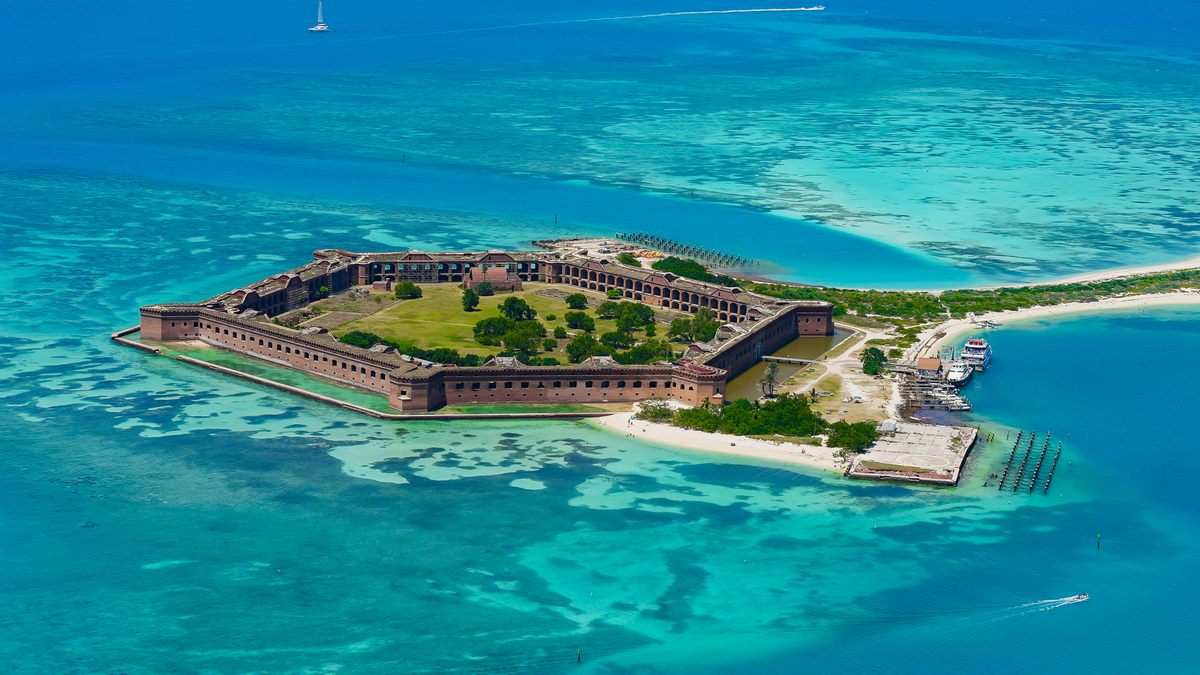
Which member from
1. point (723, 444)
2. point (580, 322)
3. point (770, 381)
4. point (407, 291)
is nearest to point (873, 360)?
point (770, 381)

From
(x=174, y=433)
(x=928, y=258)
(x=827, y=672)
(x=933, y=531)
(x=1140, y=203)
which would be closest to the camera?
(x=827, y=672)

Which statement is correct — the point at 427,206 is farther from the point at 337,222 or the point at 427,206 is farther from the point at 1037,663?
the point at 1037,663

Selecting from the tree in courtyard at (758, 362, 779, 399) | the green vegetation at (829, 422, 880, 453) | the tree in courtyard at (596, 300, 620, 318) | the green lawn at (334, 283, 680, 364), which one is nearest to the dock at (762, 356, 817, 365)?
the tree in courtyard at (758, 362, 779, 399)

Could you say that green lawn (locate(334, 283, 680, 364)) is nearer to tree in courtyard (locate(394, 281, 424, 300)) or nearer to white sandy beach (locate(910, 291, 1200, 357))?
tree in courtyard (locate(394, 281, 424, 300))

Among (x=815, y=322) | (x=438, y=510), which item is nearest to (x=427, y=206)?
(x=815, y=322)

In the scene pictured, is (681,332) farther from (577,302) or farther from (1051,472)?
(1051,472)

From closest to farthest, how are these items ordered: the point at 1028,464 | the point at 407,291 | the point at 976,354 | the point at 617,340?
the point at 1028,464 < the point at 976,354 < the point at 617,340 < the point at 407,291
